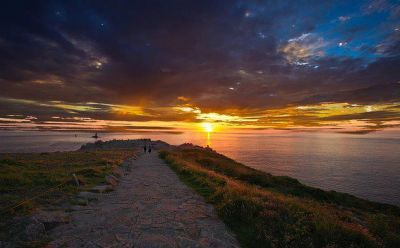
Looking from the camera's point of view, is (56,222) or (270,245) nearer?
(270,245)

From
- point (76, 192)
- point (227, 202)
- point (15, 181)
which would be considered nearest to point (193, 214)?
point (227, 202)

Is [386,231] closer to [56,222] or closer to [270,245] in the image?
[270,245]

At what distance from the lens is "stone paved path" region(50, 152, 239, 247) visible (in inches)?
305

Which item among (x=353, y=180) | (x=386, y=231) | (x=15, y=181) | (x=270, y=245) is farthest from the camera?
(x=353, y=180)

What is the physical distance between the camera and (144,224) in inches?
368

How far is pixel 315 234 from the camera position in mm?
7859

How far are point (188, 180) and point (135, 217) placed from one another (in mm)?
9886

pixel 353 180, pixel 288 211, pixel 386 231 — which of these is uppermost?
pixel 288 211

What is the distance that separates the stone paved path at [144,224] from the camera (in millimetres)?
7746

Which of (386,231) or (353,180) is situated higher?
(386,231)

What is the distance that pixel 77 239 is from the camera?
7730mm

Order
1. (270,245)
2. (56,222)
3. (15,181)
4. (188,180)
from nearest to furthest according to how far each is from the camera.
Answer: (270,245), (56,222), (15,181), (188,180)

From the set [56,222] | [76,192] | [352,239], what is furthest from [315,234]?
[76,192]

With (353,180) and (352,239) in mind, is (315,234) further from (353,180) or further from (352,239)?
(353,180)
